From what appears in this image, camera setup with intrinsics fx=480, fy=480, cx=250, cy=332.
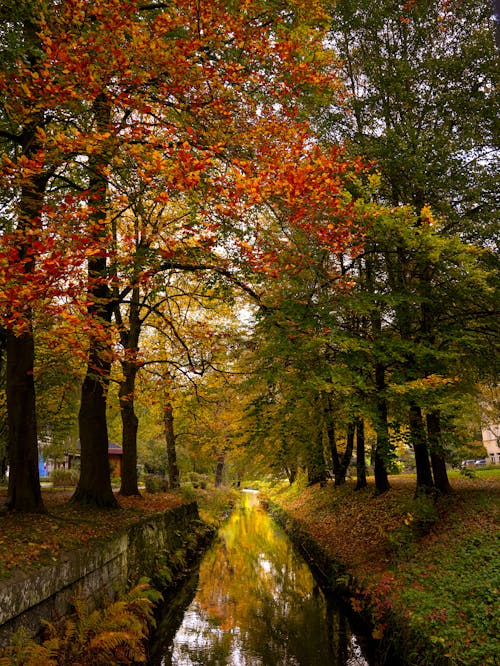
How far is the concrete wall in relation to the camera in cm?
557

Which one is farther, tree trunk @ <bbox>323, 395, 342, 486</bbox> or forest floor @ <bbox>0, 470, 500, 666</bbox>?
tree trunk @ <bbox>323, 395, 342, 486</bbox>

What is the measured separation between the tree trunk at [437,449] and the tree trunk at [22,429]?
29.0ft

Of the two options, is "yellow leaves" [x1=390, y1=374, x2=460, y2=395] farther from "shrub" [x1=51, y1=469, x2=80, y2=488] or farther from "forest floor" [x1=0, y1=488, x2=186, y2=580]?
"shrub" [x1=51, y1=469, x2=80, y2=488]

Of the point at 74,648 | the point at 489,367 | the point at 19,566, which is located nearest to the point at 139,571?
the point at 74,648

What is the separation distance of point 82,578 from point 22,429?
10.3 ft

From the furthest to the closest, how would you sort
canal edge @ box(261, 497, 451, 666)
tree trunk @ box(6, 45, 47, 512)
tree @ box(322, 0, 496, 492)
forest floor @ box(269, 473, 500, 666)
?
tree @ box(322, 0, 496, 492), tree trunk @ box(6, 45, 47, 512), canal edge @ box(261, 497, 451, 666), forest floor @ box(269, 473, 500, 666)

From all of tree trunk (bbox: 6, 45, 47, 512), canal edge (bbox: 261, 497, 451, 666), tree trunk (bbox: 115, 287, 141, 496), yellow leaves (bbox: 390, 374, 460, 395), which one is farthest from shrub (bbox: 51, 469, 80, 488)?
yellow leaves (bbox: 390, 374, 460, 395)

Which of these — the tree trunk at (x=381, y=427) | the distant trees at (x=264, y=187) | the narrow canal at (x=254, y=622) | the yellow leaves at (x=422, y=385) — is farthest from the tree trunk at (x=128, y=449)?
the yellow leaves at (x=422, y=385)

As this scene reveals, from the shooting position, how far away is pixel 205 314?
23.1 meters

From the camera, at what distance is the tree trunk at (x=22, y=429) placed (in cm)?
912

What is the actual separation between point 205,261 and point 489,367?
7.74m

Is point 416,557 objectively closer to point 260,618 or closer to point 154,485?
point 260,618

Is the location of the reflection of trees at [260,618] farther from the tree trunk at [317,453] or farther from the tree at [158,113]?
the tree at [158,113]

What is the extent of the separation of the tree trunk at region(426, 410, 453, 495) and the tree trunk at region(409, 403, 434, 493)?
9.2 inches
